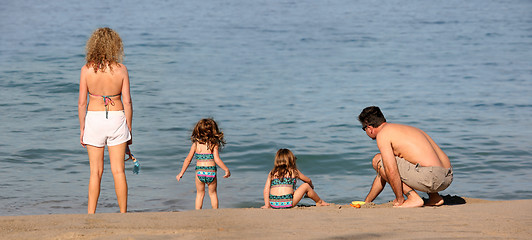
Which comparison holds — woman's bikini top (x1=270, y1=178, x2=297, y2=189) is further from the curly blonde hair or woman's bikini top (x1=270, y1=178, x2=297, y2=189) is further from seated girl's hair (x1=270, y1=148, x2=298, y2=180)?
the curly blonde hair

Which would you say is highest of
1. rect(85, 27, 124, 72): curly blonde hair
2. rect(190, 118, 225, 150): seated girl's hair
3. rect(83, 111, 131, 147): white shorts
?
rect(85, 27, 124, 72): curly blonde hair

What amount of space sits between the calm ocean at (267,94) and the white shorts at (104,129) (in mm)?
2391

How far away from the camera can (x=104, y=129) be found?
17.8ft

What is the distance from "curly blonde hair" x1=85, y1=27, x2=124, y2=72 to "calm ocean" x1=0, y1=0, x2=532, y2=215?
2745mm

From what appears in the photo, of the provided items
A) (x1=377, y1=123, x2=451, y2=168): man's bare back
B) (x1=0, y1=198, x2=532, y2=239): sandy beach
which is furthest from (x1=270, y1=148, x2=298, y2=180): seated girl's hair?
(x1=0, y1=198, x2=532, y2=239): sandy beach

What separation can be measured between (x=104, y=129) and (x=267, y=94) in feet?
34.6

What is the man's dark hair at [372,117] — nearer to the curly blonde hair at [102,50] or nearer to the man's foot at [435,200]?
the man's foot at [435,200]

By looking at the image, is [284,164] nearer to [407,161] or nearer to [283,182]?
[283,182]

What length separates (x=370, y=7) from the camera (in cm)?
3475

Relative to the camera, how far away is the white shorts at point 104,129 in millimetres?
5406

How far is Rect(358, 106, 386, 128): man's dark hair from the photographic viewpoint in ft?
20.0

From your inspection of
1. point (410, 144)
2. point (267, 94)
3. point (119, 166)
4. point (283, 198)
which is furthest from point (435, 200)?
point (267, 94)

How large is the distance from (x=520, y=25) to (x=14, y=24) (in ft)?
72.1

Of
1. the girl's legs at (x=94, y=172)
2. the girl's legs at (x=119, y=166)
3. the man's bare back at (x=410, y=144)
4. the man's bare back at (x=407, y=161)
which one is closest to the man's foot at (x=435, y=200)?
the man's bare back at (x=407, y=161)
